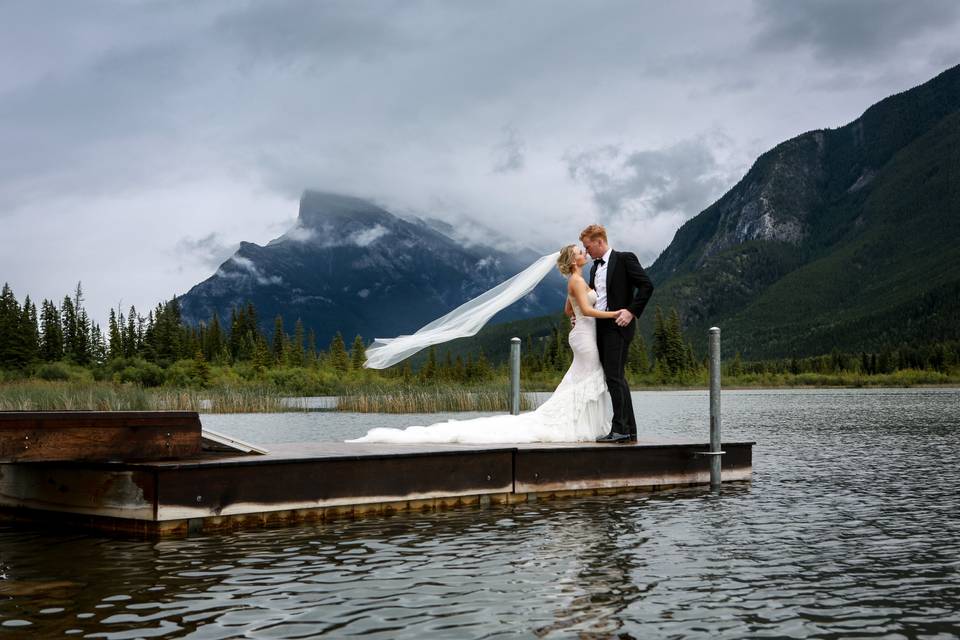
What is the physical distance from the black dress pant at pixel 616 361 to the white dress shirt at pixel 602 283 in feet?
0.71

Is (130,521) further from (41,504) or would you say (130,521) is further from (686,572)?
(686,572)

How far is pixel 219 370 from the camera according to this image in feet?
307

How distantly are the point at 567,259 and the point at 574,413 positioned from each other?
2238mm

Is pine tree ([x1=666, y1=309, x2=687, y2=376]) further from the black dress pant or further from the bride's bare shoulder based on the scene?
the bride's bare shoulder

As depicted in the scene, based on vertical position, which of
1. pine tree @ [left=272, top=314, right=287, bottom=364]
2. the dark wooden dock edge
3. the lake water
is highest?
pine tree @ [left=272, top=314, right=287, bottom=364]

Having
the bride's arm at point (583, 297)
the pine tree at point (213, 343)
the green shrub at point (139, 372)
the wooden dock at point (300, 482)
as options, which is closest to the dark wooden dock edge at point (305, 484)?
the wooden dock at point (300, 482)

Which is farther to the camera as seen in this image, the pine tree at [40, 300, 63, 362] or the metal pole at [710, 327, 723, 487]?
the pine tree at [40, 300, 63, 362]

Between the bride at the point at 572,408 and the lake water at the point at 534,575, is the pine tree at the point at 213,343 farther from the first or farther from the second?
the lake water at the point at 534,575

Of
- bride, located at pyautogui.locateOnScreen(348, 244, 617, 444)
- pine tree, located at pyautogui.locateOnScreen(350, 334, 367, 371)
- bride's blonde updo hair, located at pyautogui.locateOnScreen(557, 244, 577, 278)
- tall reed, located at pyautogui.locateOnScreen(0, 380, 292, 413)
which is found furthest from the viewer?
pine tree, located at pyautogui.locateOnScreen(350, 334, 367, 371)

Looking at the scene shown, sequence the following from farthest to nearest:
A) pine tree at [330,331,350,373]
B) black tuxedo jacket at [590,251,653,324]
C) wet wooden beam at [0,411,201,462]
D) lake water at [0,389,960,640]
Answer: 1. pine tree at [330,331,350,373]
2. black tuxedo jacket at [590,251,653,324]
3. wet wooden beam at [0,411,201,462]
4. lake water at [0,389,960,640]

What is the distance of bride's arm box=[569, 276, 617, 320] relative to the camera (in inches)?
513

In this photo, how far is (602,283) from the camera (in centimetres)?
1329

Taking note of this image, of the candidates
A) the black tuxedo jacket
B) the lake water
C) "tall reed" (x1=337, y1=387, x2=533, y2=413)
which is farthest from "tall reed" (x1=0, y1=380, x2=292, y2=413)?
the lake water

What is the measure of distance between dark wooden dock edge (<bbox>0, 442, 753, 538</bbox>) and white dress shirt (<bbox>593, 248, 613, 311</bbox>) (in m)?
2.04
